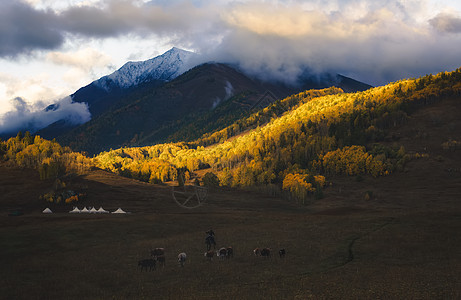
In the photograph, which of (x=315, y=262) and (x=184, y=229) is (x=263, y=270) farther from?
(x=184, y=229)

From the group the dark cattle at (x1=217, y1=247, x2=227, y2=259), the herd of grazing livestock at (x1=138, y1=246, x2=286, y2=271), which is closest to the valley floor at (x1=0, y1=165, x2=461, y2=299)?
Answer: the herd of grazing livestock at (x1=138, y1=246, x2=286, y2=271)

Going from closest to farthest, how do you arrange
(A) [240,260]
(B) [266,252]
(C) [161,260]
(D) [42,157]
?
(C) [161,260], (A) [240,260], (B) [266,252], (D) [42,157]

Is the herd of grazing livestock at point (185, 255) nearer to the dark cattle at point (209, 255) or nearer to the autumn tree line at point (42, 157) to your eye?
the dark cattle at point (209, 255)

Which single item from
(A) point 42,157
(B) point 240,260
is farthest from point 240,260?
(A) point 42,157

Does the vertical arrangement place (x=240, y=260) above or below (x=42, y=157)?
below

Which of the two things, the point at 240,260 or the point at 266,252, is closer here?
the point at 240,260

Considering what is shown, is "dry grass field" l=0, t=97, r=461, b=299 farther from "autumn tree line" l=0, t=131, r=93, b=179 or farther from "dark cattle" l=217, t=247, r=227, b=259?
"autumn tree line" l=0, t=131, r=93, b=179

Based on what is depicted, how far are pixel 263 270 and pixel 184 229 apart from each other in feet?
131

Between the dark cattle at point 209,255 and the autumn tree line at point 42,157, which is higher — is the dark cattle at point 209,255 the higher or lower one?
the lower one

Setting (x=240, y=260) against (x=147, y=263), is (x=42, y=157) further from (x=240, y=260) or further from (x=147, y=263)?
(x=240, y=260)

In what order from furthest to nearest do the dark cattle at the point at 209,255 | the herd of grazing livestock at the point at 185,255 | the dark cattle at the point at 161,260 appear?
the dark cattle at the point at 209,255 → the dark cattle at the point at 161,260 → the herd of grazing livestock at the point at 185,255

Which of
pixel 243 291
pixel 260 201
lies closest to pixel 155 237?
pixel 243 291

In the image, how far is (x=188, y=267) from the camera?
40094mm

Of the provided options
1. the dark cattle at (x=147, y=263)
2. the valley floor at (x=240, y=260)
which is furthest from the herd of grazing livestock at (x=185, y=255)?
the valley floor at (x=240, y=260)
